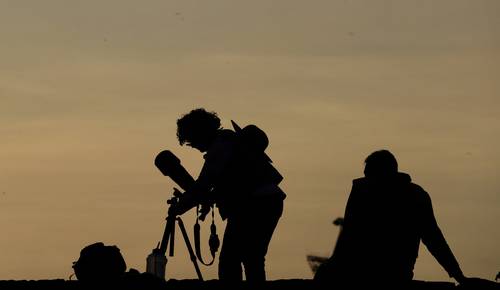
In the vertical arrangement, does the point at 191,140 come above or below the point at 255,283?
above

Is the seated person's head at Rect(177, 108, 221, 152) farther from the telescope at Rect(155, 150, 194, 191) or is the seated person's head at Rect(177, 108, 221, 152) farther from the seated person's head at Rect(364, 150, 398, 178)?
the seated person's head at Rect(364, 150, 398, 178)

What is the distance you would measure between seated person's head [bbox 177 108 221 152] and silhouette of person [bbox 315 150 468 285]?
75.5 inches

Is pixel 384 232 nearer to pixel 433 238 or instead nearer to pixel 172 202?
pixel 433 238

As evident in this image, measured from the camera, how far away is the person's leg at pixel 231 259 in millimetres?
12680

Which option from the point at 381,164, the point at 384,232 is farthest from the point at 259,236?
the point at 381,164

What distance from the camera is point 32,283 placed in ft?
38.8

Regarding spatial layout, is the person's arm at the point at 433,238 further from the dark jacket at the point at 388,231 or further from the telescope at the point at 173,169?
the telescope at the point at 173,169

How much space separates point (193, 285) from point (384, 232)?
1.47 meters

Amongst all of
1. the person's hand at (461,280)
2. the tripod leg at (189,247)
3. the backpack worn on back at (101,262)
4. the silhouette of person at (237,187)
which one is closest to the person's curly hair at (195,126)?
the silhouette of person at (237,187)

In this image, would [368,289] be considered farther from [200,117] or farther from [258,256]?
[200,117]

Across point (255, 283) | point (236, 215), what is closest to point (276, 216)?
point (236, 215)

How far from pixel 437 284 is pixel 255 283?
1386 millimetres

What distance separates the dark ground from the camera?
36.1 feet

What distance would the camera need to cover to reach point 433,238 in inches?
451
